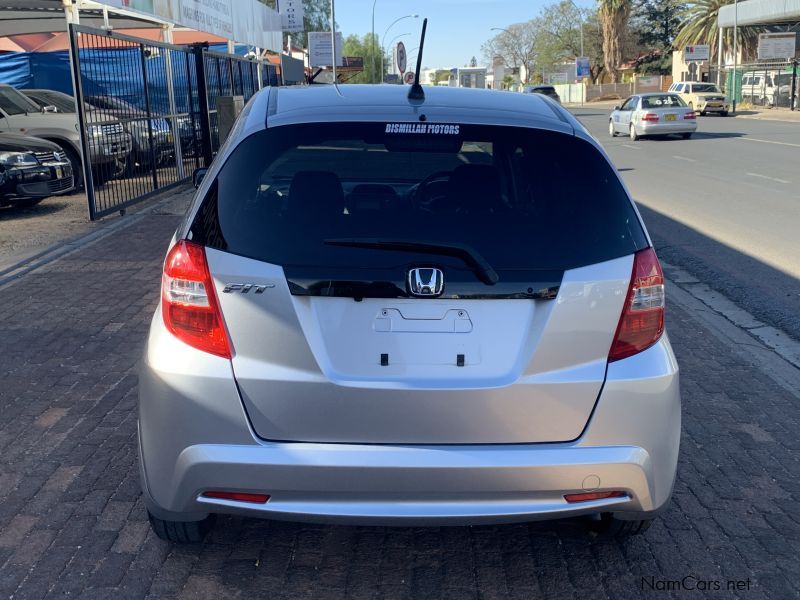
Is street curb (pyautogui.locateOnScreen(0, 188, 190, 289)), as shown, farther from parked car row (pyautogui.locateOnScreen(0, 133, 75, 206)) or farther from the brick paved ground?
the brick paved ground

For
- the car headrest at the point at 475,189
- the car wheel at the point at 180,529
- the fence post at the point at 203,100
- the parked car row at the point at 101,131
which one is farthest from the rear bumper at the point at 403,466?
the fence post at the point at 203,100

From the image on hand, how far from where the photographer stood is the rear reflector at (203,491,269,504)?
9.12 ft

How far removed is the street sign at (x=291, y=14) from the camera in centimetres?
2619

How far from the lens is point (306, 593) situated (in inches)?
122

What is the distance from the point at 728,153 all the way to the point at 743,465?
18339 millimetres

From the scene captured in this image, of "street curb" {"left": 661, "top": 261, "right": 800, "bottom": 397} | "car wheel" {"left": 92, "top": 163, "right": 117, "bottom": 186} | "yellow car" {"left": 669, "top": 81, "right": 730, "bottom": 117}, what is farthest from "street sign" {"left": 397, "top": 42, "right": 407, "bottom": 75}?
"street curb" {"left": 661, "top": 261, "right": 800, "bottom": 397}

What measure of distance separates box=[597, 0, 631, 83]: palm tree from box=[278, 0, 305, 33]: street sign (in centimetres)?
5327

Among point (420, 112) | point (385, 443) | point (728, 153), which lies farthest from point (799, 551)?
point (728, 153)

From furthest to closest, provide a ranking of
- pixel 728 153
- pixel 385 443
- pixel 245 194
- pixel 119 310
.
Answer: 1. pixel 728 153
2. pixel 119 310
3. pixel 245 194
4. pixel 385 443

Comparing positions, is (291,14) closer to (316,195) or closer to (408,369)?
(316,195)

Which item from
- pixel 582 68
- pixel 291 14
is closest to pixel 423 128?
pixel 291 14

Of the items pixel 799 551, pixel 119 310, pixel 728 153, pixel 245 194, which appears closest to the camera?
pixel 245 194

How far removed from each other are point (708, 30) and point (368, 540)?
70880 mm

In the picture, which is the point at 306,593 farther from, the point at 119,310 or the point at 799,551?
the point at 119,310
